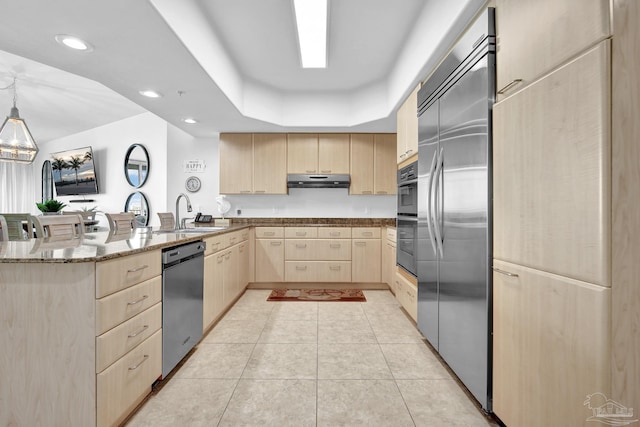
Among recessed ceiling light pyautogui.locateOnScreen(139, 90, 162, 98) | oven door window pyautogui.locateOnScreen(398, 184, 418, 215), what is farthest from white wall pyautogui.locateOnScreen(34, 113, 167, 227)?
oven door window pyautogui.locateOnScreen(398, 184, 418, 215)

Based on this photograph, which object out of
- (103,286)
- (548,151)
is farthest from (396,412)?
(103,286)

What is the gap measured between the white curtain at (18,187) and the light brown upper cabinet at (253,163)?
607 centimetres

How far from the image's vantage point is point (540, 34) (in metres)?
1.18

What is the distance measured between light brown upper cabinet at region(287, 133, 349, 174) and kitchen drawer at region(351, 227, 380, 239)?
911 mm

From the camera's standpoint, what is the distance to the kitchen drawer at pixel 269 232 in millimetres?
4227

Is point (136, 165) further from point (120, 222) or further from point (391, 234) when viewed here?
point (391, 234)

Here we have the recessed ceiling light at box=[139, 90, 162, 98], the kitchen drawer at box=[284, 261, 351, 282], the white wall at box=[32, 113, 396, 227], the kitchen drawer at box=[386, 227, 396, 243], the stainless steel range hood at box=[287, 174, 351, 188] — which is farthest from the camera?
the white wall at box=[32, 113, 396, 227]

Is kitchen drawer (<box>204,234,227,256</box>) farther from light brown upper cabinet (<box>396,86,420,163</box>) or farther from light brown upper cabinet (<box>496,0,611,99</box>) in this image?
light brown upper cabinet (<box>496,0,611,99</box>)

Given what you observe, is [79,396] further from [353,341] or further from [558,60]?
[558,60]

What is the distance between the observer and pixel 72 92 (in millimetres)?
4496

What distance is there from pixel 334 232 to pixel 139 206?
3.76 meters

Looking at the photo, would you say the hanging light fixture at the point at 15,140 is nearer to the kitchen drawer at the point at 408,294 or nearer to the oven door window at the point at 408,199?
the oven door window at the point at 408,199

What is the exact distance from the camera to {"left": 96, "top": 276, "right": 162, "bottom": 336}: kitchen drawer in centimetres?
128

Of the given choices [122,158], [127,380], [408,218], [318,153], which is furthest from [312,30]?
[122,158]
